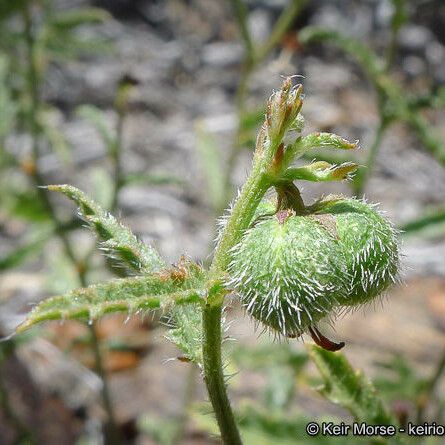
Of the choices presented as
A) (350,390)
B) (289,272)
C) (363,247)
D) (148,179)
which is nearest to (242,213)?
(289,272)

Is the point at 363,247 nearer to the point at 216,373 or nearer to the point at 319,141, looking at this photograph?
the point at 319,141

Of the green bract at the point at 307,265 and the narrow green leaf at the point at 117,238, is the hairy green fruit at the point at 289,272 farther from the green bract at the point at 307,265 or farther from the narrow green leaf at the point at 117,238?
the narrow green leaf at the point at 117,238

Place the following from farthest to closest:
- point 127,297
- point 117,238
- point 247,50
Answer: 1. point 247,50
2. point 117,238
3. point 127,297

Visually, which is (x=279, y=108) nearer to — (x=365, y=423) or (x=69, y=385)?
(x=365, y=423)

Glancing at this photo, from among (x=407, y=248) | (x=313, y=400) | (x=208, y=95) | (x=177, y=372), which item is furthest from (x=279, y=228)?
(x=208, y=95)

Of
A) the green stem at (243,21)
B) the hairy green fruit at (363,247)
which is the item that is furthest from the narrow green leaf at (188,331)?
the green stem at (243,21)

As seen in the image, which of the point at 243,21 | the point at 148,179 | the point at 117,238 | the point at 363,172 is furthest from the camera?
the point at 243,21

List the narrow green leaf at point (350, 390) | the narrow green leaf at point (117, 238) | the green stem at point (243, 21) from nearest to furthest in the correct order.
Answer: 1. the narrow green leaf at point (117, 238)
2. the narrow green leaf at point (350, 390)
3. the green stem at point (243, 21)
